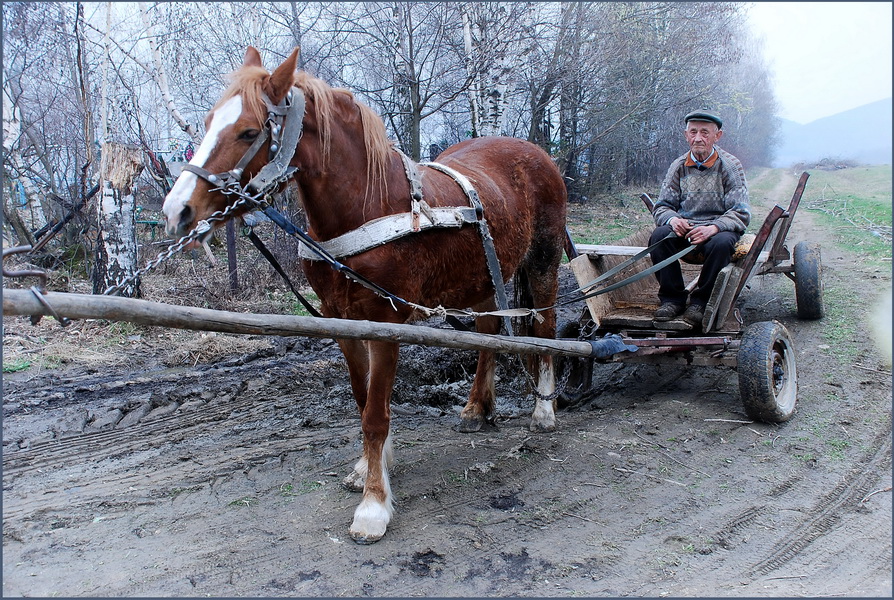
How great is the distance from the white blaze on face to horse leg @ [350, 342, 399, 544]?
120 centimetres

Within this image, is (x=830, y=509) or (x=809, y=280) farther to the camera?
(x=809, y=280)

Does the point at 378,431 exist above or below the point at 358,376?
below

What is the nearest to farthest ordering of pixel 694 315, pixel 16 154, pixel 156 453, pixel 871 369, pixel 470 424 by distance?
pixel 156 453 < pixel 694 315 < pixel 470 424 < pixel 871 369 < pixel 16 154

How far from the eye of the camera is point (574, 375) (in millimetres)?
5199

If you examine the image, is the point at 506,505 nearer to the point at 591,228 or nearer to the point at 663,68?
the point at 591,228

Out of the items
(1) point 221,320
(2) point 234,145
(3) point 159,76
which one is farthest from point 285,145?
(3) point 159,76

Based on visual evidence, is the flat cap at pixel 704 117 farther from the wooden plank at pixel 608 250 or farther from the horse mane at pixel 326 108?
the horse mane at pixel 326 108

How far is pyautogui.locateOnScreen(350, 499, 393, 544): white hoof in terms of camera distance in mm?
2990

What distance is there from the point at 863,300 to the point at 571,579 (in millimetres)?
5951

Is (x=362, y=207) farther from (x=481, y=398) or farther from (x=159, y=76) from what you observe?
(x=159, y=76)

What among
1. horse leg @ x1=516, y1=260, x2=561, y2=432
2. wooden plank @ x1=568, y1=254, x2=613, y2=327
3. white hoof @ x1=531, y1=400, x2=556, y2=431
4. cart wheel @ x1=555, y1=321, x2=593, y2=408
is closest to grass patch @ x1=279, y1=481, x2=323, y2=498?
white hoof @ x1=531, y1=400, x2=556, y2=431

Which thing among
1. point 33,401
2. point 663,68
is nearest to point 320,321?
point 33,401

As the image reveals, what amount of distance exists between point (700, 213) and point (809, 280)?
6.50ft

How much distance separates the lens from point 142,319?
6.26 ft
